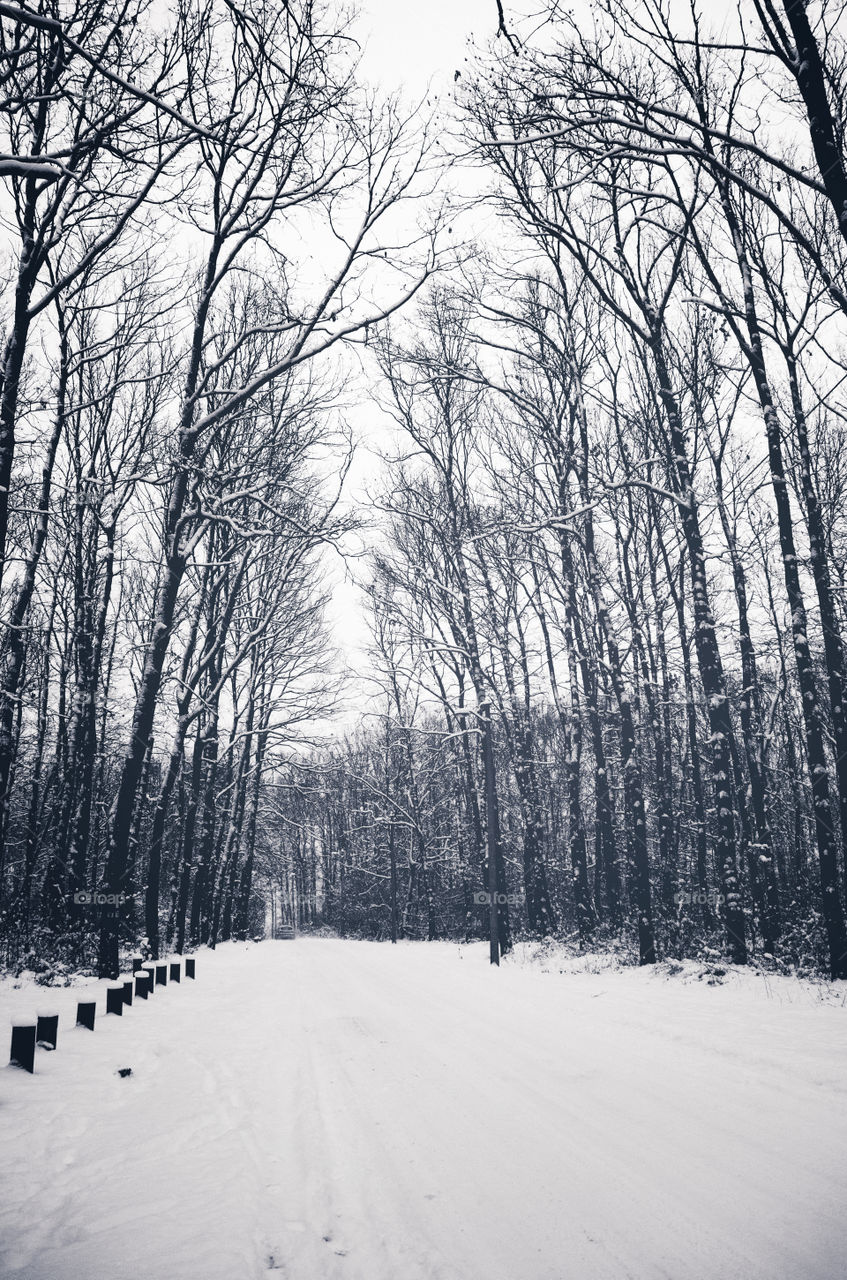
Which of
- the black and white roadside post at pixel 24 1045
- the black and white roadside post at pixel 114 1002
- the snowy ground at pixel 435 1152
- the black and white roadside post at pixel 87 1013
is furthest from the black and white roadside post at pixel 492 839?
the black and white roadside post at pixel 24 1045

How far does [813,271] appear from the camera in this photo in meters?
11.9

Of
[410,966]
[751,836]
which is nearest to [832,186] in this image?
[410,966]

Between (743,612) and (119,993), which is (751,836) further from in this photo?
(119,993)

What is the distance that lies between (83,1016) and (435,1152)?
5.19 metres

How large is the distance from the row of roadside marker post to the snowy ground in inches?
6.2

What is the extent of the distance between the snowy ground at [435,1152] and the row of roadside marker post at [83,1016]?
0.16 m

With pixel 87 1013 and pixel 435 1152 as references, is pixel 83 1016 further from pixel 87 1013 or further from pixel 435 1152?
pixel 435 1152

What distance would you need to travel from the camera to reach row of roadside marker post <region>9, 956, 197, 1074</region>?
5.48 metres

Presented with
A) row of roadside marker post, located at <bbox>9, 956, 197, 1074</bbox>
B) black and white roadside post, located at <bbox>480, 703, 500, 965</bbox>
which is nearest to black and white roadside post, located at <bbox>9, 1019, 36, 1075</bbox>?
row of roadside marker post, located at <bbox>9, 956, 197, 1074</bbox>

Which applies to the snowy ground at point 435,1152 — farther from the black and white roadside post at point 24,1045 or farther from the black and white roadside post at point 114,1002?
the black and white roadside post at point 114,1002

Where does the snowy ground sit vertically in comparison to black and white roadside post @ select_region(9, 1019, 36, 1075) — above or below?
below

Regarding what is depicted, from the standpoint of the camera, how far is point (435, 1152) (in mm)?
3955

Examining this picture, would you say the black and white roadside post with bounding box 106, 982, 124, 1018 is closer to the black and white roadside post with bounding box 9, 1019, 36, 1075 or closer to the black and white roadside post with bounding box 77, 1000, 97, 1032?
the black and white roadside post with bounding box 77, 1000, 97, 1032

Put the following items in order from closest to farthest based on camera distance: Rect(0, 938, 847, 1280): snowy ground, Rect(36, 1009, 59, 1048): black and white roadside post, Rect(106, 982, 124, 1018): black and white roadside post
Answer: Rect(0, 938, 847, 1280): snowy ground
Rect(36, 1009, 59, 1048): black and white roadside post
Rect(106, 982, 124, 1018): black and white roadside post
